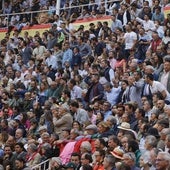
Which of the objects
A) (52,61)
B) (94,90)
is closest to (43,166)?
(94,90)

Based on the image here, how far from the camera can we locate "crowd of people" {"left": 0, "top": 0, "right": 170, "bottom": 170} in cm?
1343

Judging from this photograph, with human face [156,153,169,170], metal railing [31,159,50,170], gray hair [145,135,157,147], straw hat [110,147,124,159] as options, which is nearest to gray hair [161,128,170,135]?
gray hair [145,135,157,147]

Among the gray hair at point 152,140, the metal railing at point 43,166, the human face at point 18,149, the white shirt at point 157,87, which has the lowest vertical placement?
the metal railing at point 43,166

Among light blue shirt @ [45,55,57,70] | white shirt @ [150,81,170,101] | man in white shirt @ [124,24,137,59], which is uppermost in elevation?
man in white shirt @ [124,24,137,59]

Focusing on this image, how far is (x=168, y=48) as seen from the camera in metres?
18.3

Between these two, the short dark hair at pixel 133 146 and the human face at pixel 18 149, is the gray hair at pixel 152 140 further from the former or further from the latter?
the human face at pixel 18 149

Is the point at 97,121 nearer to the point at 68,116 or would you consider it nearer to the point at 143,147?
the point at 68,116

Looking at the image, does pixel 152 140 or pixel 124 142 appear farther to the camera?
pixel 124 142

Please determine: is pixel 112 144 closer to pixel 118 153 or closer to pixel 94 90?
pixel 118 153

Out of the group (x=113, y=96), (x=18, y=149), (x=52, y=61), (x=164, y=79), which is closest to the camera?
(x=18, y=149)

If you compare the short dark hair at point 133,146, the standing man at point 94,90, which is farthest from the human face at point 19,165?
Answer: the standing man at point 94,90

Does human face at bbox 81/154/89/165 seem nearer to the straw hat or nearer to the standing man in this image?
the straw hat

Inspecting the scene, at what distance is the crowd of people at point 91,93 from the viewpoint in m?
13.4

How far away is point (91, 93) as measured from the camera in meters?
18.5
